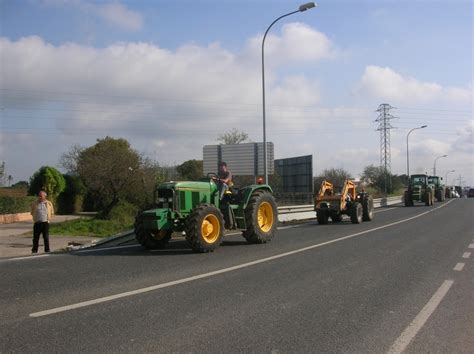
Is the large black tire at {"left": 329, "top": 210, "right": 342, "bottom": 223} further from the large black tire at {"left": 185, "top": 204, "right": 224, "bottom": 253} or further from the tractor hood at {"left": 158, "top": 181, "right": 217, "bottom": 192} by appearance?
the large black tire at {"left": 185, "top": 204, "right": 224, "bottom": 253}

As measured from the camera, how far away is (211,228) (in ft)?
38.3

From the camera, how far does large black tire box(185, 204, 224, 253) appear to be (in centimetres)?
1093

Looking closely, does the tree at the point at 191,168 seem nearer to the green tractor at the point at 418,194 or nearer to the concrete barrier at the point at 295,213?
the green tractor at the point at 418,194

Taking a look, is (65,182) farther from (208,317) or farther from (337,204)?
(208,317)

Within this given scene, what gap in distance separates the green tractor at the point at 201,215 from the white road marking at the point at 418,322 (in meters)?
5.24

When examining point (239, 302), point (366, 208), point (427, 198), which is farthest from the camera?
point (427, 198)

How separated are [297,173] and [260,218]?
22525 mm

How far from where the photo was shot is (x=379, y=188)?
257 feet

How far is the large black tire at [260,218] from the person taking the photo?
1307cm

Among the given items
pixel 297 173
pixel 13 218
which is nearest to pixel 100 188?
pixel 13 218

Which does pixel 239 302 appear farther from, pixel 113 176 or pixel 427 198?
pixel 427 198

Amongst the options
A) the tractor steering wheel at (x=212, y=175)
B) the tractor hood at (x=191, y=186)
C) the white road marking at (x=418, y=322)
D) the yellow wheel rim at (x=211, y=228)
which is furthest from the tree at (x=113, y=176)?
the white road marking at (x=418, y=322)

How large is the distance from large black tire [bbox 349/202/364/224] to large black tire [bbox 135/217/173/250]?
35.3 feet

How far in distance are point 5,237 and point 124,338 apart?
14471 millimetres
